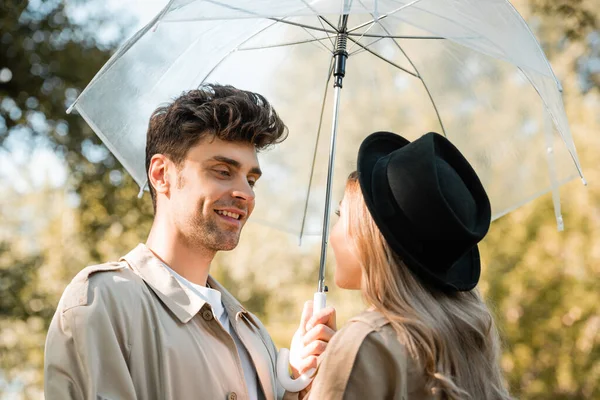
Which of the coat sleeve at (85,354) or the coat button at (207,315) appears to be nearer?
the coat sleeve at (85,354)

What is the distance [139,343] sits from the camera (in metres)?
2.47

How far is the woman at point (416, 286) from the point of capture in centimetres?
206

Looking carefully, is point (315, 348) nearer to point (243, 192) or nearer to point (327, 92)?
point (243, 192)

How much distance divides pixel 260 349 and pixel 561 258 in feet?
27.7

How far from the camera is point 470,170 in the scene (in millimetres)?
2338

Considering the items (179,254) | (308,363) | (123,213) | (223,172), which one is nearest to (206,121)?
(223,172)

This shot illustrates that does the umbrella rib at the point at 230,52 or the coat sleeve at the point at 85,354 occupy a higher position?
the umbrella rib at the point at 230,52

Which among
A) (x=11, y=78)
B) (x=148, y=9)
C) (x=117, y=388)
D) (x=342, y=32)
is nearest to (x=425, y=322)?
(x=117, y=388)

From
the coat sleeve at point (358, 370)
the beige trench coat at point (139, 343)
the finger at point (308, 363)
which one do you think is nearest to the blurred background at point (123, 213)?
the beige trench coat at point (139, 343)

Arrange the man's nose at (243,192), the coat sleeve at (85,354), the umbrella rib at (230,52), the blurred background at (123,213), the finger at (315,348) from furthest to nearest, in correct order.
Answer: the blurred background at (123,213) → the umbrella rib at (230,52) → the man's nose at (243,192) → the finger at (315,348) → the coat sleeve at (85,354)

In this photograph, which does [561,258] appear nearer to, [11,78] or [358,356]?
[11,78]

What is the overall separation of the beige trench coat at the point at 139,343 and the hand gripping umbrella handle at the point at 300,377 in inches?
5.7

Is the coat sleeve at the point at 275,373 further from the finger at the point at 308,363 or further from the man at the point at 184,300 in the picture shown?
the finger at the point at 308,363

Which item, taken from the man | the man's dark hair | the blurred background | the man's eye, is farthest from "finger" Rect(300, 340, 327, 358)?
the blurred background
